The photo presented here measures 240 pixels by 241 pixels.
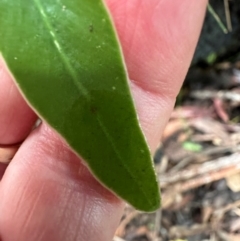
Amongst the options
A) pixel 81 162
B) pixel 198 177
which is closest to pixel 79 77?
pixel 81 162

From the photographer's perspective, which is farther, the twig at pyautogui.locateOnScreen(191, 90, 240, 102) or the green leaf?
the twig at pyautogui.locateOnScreen(191, 90, 240, 102)

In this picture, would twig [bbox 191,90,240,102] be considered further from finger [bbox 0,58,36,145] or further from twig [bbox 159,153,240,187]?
finger [bbox 0,58,36,145]

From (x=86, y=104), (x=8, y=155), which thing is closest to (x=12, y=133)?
(x=8, y=155)

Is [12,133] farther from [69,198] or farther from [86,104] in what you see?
[86,104]

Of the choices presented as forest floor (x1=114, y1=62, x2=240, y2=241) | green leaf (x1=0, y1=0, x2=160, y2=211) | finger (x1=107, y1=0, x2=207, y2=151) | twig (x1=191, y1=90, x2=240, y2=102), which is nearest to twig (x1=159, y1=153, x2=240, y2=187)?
forest floor (x1=114, y1=62, x2=240, y2=241)

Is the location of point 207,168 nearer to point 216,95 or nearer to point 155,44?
point 216,95

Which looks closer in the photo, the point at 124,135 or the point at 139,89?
the point at 124,135
